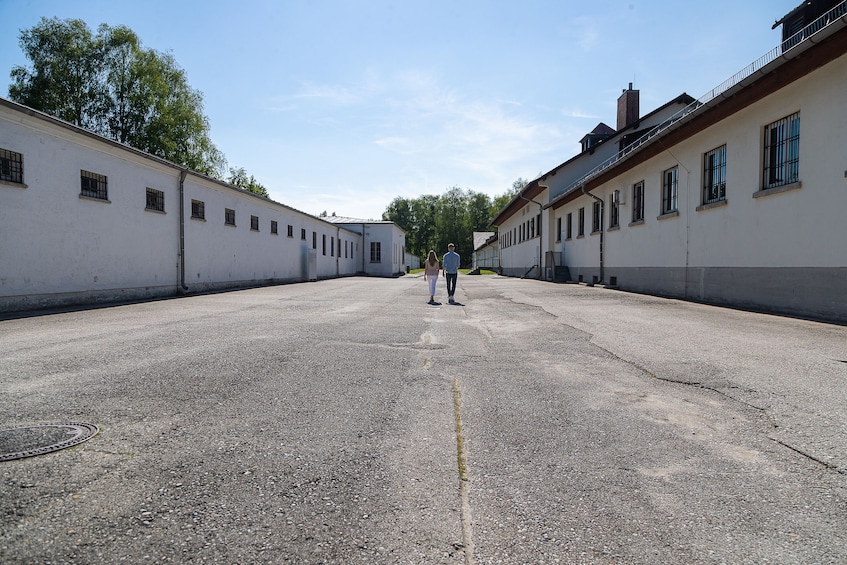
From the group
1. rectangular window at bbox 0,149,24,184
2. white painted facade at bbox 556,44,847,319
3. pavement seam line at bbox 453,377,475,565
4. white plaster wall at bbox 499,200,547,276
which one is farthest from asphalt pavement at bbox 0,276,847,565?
white plaster wall at bbox 499,200,547,276

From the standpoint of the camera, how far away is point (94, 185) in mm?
13695

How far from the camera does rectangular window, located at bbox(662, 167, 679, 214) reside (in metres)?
16.6

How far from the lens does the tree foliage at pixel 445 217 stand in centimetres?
10856

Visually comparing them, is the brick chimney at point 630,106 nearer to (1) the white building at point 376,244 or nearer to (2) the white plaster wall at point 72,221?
(1) the white building at point 376,244

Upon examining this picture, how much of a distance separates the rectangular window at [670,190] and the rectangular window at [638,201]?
2.08m

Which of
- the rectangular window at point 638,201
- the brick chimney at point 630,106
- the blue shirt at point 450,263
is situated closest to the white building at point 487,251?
the brick chimney at point 630,106

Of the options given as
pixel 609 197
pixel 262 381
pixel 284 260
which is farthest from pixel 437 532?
pixel 284 260

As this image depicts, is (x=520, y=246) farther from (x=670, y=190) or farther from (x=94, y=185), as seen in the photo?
(x=94, y=185)

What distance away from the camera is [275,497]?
2.34m

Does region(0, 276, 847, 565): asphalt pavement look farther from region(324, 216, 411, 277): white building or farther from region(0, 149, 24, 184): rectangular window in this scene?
region(324, 216, 411, 277): white building

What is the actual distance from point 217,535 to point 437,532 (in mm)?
887

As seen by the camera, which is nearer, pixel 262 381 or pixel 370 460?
pixel 370 460

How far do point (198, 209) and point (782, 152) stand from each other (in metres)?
18.9

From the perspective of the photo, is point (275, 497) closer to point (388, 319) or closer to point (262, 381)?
point (262, 381)
